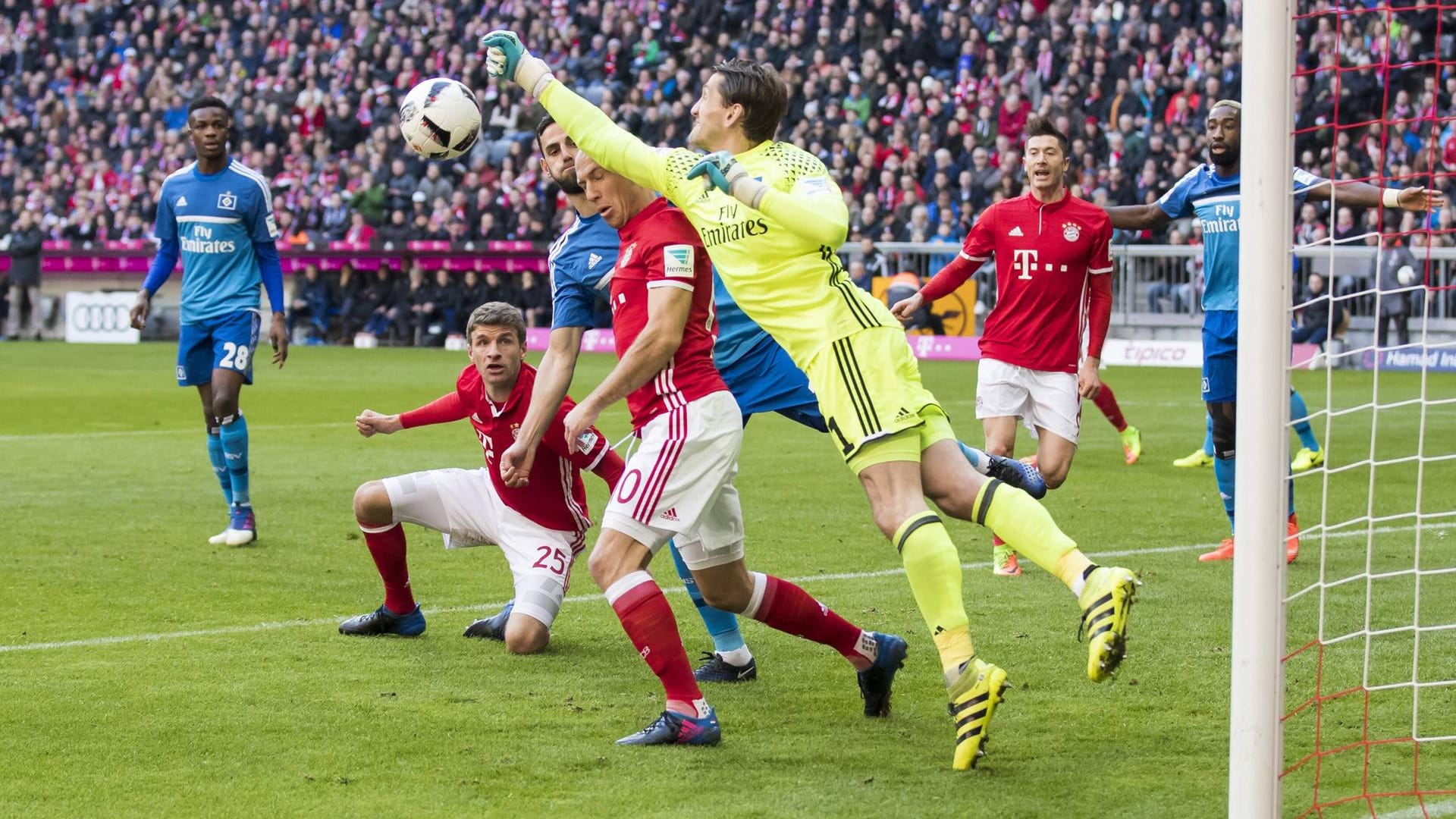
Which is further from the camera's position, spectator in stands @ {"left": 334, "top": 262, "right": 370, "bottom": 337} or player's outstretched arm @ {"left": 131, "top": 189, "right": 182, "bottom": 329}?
spectator in stands @ {"left": 334, "top": 262, "right": 370, "bottom": 337}

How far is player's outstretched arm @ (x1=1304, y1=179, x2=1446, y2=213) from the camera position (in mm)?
6148


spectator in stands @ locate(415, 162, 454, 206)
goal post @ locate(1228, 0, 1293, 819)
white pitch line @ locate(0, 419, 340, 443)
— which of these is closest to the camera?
goal post @ locate(1228, 0, 1293, 819)

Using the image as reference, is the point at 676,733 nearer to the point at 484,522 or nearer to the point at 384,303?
the point at 484,522

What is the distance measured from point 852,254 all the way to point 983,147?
9.09 feet

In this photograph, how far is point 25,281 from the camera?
3195 centimetres

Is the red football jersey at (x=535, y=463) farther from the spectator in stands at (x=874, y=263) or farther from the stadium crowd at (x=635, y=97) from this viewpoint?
the spectator in stands at (x=874, y=263)

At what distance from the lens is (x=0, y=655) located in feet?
20.5

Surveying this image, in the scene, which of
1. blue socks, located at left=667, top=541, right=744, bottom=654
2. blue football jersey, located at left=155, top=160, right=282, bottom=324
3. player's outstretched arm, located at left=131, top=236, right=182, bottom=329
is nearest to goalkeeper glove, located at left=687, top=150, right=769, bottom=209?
blue socks, located at left=667, top=541, right=744, bottom=654

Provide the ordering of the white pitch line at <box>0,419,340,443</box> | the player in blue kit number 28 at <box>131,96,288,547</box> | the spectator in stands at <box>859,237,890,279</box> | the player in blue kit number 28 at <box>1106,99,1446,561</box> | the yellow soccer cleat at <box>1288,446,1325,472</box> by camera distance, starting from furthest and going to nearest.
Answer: the spectator in stands at <box>859,237,890,279</box>
the white pitch line at <box>0,419,340,443</box>
the yellow soccer cleat at <box>1288,446,1325,472</box>
the player in blue kit number 28 at <box>131,96,288,547</box>
the player in blue kit number 28 at <box>1106,99,1446,561</box>

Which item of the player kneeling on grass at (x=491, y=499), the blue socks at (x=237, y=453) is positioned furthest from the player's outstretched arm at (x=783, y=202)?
the blue socks at (x=237, y=453)

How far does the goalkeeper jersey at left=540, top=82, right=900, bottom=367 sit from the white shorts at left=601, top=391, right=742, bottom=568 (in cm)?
32

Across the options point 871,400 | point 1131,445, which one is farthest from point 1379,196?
point 1131,445

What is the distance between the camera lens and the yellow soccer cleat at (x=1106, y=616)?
4527 mm

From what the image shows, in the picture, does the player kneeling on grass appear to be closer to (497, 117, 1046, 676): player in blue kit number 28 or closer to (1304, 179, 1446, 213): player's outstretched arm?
(497, 117, 1046, 676): player in blue kit number 28
